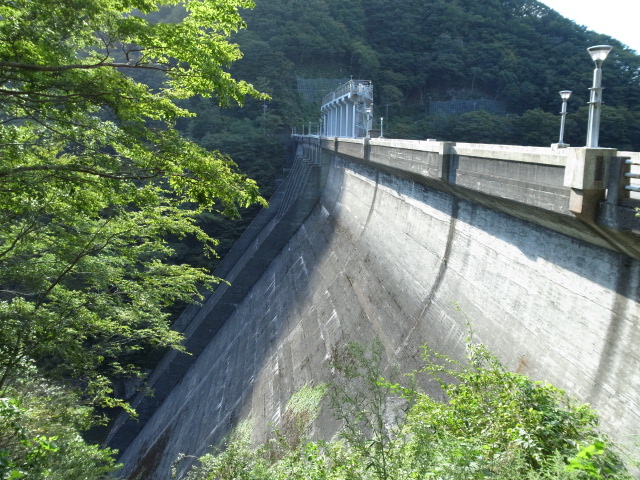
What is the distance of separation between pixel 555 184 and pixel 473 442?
3.18m

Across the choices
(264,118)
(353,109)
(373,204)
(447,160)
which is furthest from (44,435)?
(264,118)

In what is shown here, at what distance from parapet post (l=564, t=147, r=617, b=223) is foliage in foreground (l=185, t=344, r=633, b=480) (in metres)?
1.88

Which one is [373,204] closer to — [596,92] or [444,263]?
[444,263]

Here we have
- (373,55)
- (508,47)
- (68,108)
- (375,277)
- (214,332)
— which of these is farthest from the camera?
(373,55)

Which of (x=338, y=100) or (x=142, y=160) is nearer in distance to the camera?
(x=142, y=160)

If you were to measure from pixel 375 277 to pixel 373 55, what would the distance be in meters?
43.6

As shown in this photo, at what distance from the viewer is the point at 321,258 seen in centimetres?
1675

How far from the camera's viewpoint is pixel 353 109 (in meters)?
23.2

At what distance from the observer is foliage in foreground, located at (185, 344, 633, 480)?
136 inches

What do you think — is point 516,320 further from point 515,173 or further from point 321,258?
point 321,258

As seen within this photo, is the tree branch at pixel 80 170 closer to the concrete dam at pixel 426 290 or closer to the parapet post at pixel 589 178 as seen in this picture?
the concrete dam at pixel 426 290

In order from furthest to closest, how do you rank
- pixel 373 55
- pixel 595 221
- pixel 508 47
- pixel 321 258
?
pixel 373 55, pixel 508 47, pixel 321 258, pixel 595 221

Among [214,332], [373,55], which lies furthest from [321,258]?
[373,55]

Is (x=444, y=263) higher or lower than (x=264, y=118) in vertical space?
lower
